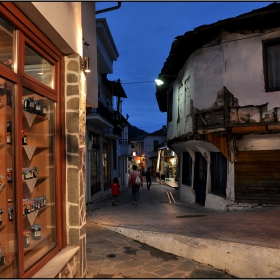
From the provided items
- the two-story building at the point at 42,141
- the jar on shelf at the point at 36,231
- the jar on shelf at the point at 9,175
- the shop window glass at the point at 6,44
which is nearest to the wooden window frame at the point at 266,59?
the two-story building at the point at 42,141

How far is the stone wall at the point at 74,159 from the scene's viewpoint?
4.14 meters

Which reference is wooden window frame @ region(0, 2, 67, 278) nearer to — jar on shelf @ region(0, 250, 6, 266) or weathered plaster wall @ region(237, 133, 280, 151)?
jar on shelf @ region(0, 250, 6, 266)

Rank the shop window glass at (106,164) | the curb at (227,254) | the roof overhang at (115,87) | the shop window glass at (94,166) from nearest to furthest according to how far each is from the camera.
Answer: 1. the curb at (227,254)
2. the shop window glass at (94,166)
3. the shop window glass at (106,164)
4. the roof overhang at (115,87)

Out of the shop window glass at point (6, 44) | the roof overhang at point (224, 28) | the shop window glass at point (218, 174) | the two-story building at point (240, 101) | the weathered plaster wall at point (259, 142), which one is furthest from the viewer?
the shop window glass at point (218, 174)

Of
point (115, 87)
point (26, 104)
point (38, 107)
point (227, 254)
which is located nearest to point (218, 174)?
point (227, 254)

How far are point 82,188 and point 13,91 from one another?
1829mm

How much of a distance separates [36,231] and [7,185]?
87 cm

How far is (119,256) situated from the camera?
5906 mm

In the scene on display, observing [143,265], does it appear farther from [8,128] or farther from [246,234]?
[8,128]

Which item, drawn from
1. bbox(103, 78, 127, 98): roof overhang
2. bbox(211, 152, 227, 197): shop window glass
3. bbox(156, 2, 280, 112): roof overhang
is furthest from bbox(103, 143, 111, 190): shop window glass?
bbox(211, 152, 227, 197): shop window glass

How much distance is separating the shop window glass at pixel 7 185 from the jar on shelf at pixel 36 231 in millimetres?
602

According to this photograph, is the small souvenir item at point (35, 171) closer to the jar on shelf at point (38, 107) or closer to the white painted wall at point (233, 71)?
the jar on shelf at point (38, 107)

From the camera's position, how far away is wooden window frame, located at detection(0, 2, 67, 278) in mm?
3010

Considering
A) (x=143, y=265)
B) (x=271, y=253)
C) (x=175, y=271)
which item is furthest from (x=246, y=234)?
(x=143, y=265)
